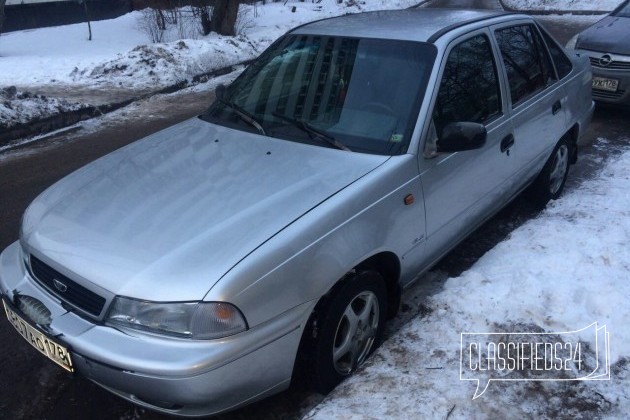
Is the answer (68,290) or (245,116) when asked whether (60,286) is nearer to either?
(68,290)

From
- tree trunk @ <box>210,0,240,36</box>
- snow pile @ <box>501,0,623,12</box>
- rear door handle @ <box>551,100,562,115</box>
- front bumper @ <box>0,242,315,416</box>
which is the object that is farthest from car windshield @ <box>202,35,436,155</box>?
snow pile @ <box>501,0,623,12</box>

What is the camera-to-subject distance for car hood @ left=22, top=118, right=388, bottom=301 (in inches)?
95.0

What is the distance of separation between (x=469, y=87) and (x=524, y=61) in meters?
0.90

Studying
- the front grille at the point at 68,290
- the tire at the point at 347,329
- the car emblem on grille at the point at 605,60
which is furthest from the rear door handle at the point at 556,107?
the front grille at the point at 68,290

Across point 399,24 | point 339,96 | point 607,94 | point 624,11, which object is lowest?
point 607,94

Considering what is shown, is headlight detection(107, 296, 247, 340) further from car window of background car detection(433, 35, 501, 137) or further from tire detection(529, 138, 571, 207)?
tire detection(529, 138, 571, 207)

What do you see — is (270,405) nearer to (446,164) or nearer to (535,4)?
(446,164)

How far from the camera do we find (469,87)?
143 inches

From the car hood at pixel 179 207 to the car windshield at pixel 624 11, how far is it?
6.80 meters

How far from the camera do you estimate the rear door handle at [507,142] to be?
152 inches

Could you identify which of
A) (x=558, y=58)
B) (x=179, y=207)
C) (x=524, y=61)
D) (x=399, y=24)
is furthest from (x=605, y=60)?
(x=179, y=207)

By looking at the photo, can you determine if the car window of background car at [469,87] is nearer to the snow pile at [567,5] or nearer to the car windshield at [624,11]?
the car windshield at [624,11]

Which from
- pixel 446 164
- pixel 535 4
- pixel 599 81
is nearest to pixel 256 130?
pixel 446 164

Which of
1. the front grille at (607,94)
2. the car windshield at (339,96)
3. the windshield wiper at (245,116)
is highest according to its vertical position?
the car windshield at (339,96)
